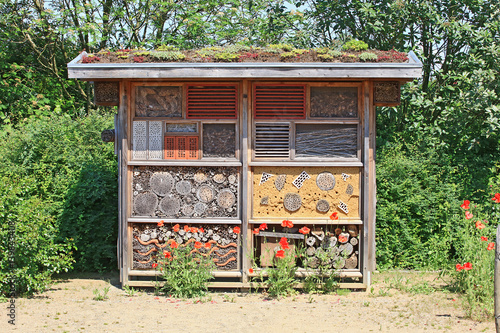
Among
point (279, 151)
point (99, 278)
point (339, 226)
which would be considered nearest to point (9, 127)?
point (99, 278)

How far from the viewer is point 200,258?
6723 mm

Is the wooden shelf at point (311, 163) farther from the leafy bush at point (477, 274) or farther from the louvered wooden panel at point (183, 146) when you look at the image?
the leafy bush at point (477, 274)

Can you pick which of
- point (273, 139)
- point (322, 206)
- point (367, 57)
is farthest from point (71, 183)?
point (367, 57)

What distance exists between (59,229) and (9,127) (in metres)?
3.60

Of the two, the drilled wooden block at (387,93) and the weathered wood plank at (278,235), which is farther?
the weathered wood plank at (278,235)

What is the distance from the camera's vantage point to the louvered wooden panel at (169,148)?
22.4ft

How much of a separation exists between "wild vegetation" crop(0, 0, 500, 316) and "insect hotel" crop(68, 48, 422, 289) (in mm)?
629

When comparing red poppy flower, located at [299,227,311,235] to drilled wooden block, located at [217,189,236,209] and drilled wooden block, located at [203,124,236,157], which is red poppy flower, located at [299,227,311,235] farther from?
drilled wooden block, located at [203,124,236,157]

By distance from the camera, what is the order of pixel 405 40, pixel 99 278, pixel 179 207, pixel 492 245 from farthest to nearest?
pixel 405 40
pixel 99 278
pixel 179 207
pixel 492 245

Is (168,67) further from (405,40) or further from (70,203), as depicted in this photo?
(405,40)

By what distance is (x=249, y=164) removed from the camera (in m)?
6.73

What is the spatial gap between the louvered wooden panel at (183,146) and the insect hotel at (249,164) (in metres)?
0.01

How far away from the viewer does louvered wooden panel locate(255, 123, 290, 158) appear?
22.2ft

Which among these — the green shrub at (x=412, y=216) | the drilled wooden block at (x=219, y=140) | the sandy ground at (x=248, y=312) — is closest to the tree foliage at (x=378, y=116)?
the green shrub at (x=412, y=216)
